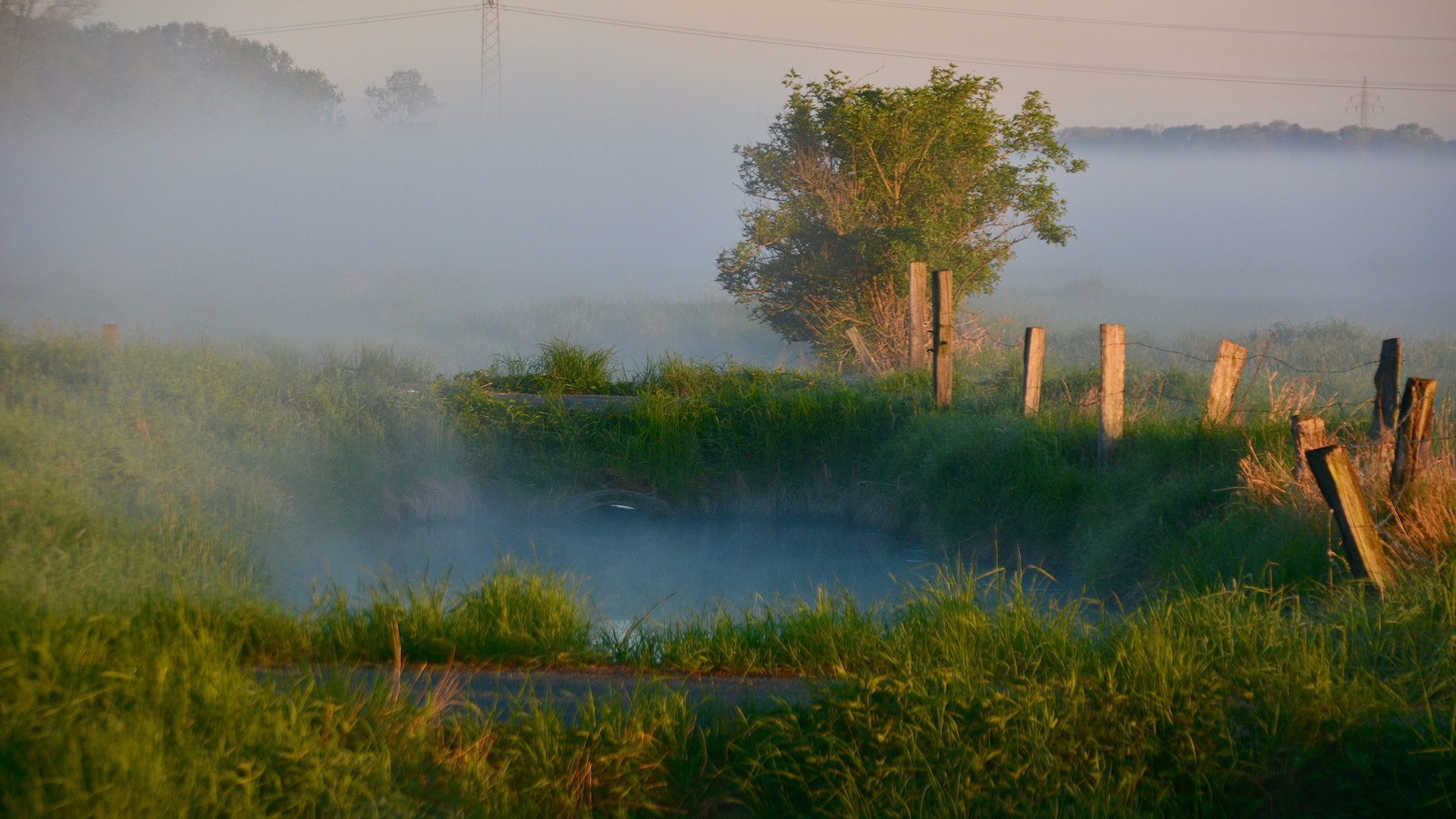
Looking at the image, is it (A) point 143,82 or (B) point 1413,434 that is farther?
(A) point 143,82

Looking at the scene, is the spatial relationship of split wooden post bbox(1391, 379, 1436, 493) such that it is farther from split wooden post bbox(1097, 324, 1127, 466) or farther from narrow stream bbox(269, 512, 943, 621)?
narrow stream bbox(269, 512, 943, 621)

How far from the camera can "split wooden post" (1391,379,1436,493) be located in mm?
4633

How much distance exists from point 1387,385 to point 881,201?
9.76 meters

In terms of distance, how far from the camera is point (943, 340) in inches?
375

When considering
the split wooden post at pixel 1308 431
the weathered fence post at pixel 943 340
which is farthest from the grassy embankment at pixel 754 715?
the weathered fence post at pixel 943 340

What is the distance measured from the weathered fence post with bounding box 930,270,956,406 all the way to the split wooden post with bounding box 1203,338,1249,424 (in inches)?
111

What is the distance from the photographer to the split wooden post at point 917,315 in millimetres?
10836

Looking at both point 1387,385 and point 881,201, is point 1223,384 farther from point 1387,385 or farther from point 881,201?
point 881,201

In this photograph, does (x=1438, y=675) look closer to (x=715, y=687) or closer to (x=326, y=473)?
(x=715, y=687)

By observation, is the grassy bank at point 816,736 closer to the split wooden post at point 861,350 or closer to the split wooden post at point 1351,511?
the split wooden post at point 1351,511

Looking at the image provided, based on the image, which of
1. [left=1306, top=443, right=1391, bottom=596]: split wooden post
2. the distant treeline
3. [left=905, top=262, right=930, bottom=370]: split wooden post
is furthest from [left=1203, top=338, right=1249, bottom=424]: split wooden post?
the distant treeline

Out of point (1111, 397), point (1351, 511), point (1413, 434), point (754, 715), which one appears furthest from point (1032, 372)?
point (754, 715)

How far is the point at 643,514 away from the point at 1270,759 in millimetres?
7217

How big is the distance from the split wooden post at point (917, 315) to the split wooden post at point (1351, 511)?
6.67m
